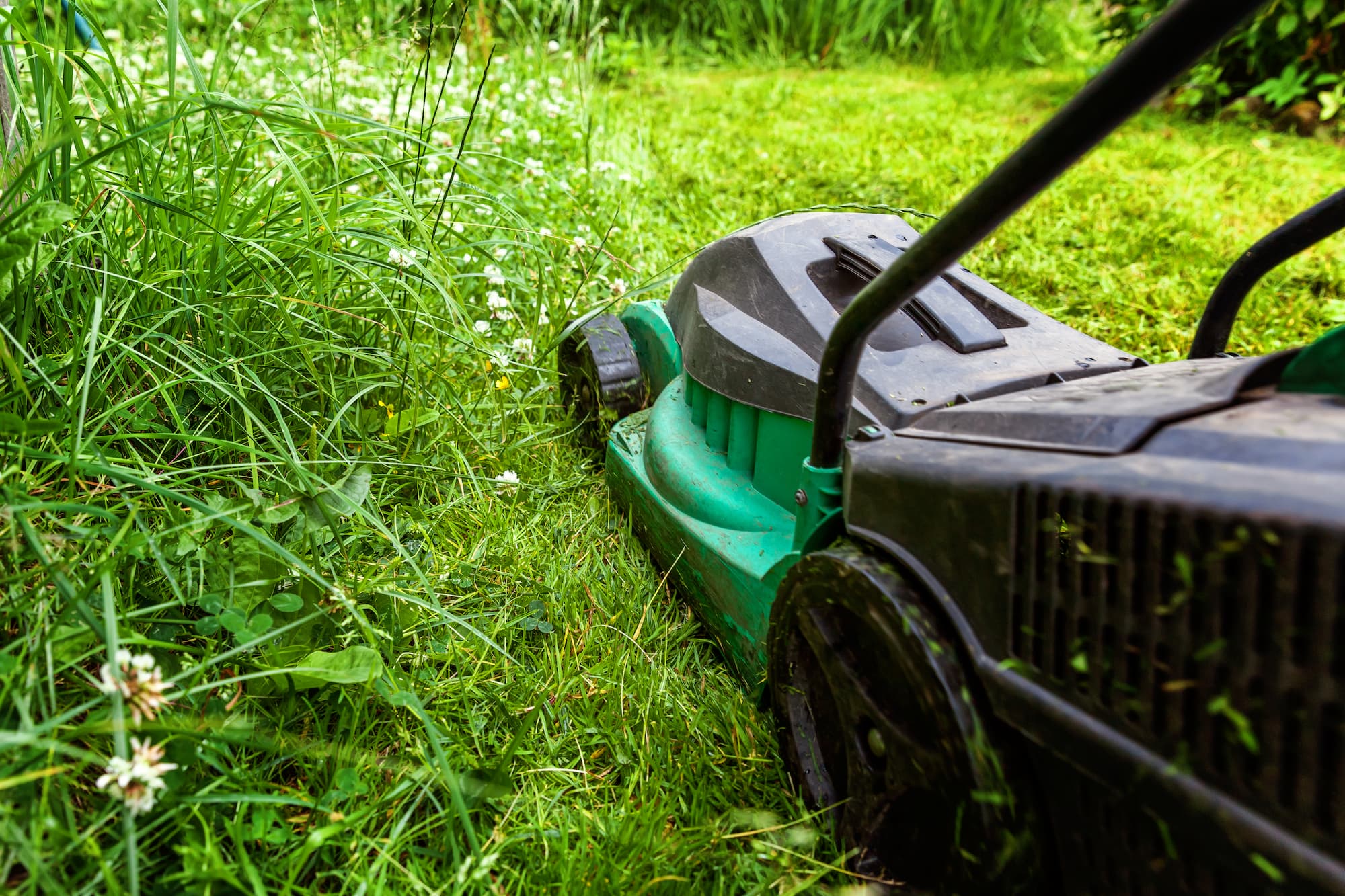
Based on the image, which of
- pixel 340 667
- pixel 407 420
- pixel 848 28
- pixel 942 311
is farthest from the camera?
pixel 848 28

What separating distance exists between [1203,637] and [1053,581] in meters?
0.12

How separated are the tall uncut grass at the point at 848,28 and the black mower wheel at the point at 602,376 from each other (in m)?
3.89

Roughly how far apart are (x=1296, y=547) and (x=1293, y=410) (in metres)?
0.18

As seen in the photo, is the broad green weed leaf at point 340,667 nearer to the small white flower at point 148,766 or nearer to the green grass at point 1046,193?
the small white flower at point 148,766

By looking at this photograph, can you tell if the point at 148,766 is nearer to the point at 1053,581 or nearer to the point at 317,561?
the point at 317,561

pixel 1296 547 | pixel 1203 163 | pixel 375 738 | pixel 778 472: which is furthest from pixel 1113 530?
pixel 1203 163

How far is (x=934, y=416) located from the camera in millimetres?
974

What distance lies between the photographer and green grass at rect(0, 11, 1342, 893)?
0.95 metres

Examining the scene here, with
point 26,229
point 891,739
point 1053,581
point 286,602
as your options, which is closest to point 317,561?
point 286,602

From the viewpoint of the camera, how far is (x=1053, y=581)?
73 centimetres

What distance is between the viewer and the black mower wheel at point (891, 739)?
0.79 metres

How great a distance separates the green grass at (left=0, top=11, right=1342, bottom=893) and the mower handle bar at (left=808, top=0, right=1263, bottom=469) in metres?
0.59

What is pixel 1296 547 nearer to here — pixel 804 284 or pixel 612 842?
pixel 612 842

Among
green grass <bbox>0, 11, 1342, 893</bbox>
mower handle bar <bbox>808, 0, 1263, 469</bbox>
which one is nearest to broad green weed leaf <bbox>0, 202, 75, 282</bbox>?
green grass <bbox>0, 11, 1342, 893</bbox>
